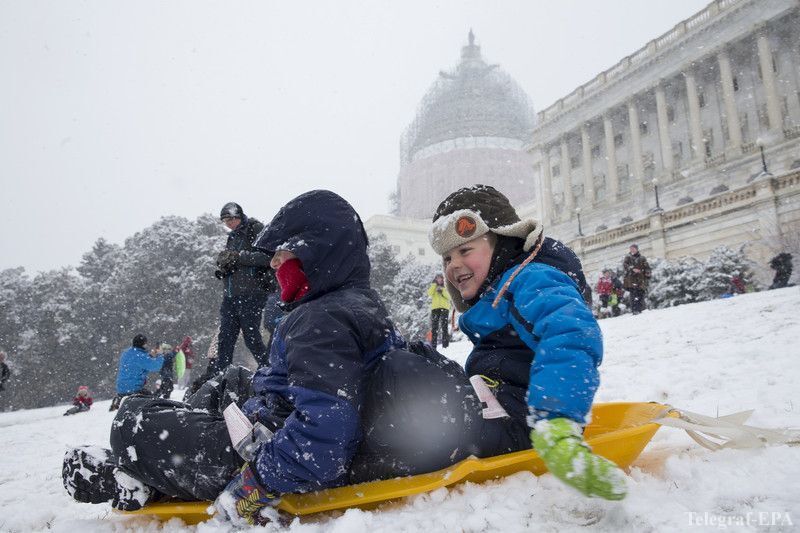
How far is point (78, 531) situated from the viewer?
83.7 inches

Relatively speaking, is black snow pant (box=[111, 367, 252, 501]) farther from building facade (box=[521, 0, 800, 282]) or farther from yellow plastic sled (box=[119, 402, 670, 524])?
building facade (box=[521, 0, 800, 282])

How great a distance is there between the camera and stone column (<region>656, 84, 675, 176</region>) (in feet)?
107

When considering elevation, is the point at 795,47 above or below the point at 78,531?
above

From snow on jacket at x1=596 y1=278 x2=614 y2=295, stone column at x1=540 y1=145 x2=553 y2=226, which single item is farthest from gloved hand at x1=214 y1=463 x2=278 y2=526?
stone column at x1=540 y1=145 x2=553 y2=226

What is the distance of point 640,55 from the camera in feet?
112

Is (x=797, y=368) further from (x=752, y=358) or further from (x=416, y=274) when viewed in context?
(x=416, y=274)

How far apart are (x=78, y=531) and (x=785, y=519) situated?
8.64ft

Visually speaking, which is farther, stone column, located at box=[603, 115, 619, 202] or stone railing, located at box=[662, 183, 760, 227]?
stone column, located at box=[603, 115, 619, 202]

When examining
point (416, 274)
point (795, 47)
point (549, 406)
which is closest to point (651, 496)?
point (549, 406)

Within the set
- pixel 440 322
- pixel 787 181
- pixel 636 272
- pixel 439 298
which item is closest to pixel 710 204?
pixel 787 181

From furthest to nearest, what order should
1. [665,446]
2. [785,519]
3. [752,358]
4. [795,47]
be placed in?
[795,47] < [752,358] < [665,446] < [785,519]

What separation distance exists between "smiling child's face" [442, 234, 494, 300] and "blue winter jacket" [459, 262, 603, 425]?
79mm

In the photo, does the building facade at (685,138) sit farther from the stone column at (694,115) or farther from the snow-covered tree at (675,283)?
the snow-covered tree at (675,283)

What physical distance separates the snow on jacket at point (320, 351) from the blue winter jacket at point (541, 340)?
439 mm
